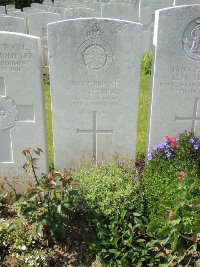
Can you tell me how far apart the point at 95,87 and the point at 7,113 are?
3.44 feet

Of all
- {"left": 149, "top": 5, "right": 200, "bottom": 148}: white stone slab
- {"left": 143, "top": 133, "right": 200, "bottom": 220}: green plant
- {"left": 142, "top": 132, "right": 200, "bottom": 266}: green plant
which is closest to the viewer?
{"left": 142, "top": 132, "right": 200, "bottom": 266}: green plant

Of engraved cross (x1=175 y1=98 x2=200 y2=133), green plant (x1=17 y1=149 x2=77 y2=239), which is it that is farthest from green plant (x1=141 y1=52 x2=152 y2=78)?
green plant (x1=17 y1=149 x2=77 y2=239)

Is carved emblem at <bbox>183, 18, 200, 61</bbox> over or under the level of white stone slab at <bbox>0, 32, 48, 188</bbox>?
over

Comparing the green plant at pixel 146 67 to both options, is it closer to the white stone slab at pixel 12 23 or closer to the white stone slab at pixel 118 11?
the white stone slab at pixel 118 11

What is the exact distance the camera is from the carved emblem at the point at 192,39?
3.89 meters

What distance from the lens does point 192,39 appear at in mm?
3932

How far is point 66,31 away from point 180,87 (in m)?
1.49

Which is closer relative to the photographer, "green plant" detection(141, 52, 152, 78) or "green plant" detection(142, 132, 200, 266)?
"green plant" detection(142, 132, 200, 266)

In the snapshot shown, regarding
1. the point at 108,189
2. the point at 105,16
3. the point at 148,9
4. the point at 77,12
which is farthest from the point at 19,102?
the point at 148,9

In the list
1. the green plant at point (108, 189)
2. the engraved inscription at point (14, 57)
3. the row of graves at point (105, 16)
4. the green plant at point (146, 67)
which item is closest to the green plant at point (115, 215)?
the green plant at point (108, 189)

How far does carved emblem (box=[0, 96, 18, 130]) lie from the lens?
12.8 feet

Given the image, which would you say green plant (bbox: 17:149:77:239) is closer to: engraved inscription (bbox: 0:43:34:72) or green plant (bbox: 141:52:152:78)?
engraved inscription (bbox: 0:43:34:72)

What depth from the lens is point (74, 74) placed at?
394 centimetres

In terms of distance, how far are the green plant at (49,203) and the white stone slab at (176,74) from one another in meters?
1.59
